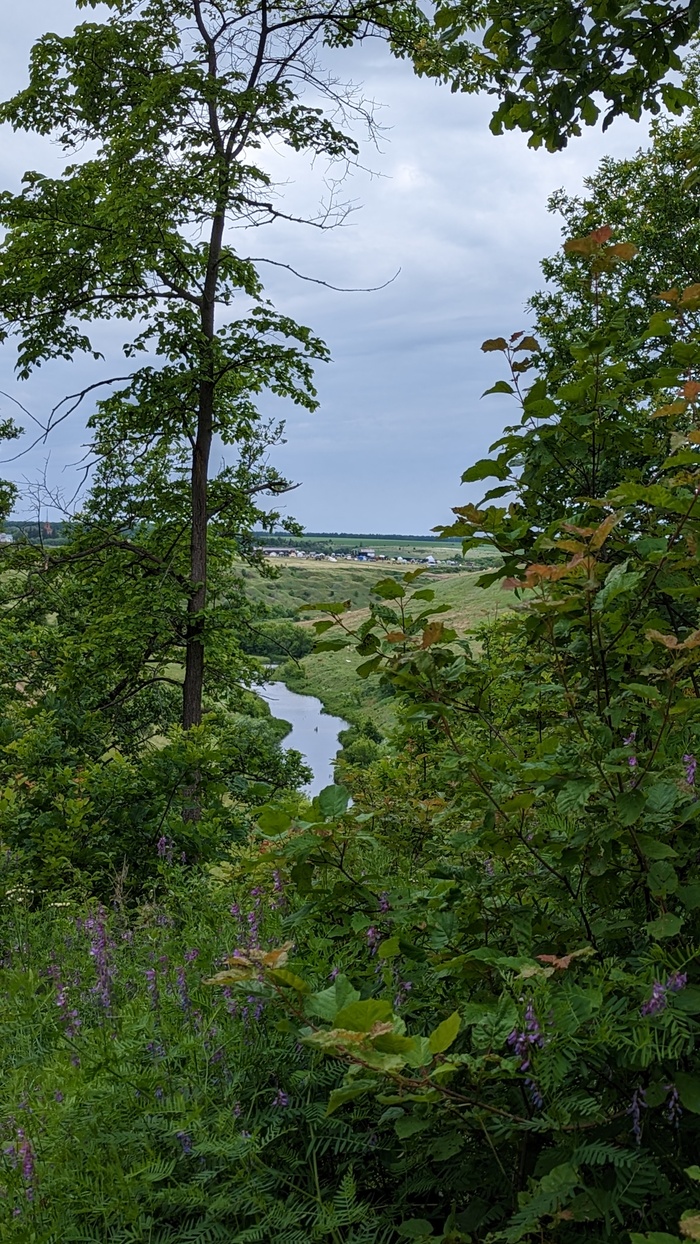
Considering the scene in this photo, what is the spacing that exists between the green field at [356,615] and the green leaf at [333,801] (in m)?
0.31

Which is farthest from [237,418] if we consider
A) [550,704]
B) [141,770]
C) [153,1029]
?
[153,1029]

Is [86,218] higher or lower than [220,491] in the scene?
higher

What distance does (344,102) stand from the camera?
460 inches

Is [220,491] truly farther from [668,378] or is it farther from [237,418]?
[668,378]

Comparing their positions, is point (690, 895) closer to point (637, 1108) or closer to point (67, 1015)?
point (637, 1108)


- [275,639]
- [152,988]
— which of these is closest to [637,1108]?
[152,988]

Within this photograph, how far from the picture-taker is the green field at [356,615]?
2627 millimetres

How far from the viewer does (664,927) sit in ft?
5.44

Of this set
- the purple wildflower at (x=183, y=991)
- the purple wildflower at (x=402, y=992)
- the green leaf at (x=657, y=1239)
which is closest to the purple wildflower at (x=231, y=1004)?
the purple wildflower at (x=183, y=991)

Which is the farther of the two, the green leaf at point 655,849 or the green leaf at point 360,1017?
the green leaf at point 655,849

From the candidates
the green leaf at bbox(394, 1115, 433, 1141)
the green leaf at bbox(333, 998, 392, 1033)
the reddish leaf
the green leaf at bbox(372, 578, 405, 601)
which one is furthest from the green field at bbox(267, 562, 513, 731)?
the green leaf at bbox(394, 1115, 433, 1141)

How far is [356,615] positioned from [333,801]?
0.83 m

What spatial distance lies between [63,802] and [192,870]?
147 cm

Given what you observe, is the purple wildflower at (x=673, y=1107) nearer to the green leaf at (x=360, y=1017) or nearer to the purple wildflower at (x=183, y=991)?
the green leaf at (x=360, y=1017)
